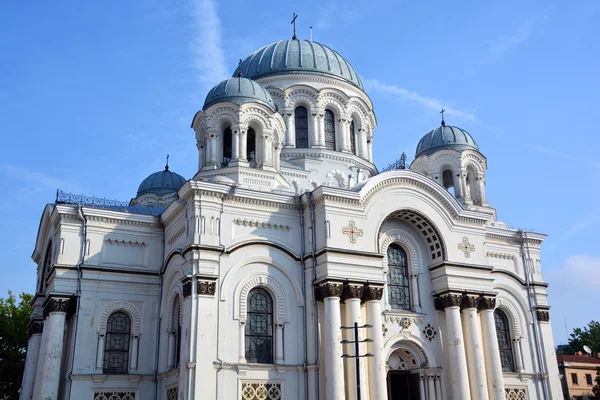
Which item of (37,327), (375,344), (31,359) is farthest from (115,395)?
Answer: (375,344)

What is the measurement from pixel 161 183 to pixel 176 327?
1097cm

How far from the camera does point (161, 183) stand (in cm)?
2828

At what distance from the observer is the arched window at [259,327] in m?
17.9

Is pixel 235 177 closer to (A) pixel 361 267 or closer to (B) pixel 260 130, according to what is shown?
(B) pixel 260 130

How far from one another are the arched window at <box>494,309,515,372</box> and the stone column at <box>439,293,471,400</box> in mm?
3018

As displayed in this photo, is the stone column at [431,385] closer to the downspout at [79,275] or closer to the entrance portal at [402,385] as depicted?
the entrance portal at [402,385]

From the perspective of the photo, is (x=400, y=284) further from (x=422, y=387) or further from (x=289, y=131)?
(x=289, y=131)

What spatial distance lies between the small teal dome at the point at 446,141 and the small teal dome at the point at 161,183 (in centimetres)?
1100

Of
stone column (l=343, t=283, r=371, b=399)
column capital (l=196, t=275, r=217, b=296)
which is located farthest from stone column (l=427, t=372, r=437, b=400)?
column capital (l=196, t=275, r=217, b=296)

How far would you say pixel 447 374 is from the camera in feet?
64.5

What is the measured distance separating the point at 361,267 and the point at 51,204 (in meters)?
10.8

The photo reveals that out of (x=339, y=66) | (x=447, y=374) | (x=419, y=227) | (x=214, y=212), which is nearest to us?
(x=214, y=212)

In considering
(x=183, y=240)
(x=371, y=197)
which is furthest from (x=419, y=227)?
(x=183, y=240)

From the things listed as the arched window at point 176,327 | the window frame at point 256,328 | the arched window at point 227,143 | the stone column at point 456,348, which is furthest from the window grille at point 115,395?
the stone column at point 456,348
